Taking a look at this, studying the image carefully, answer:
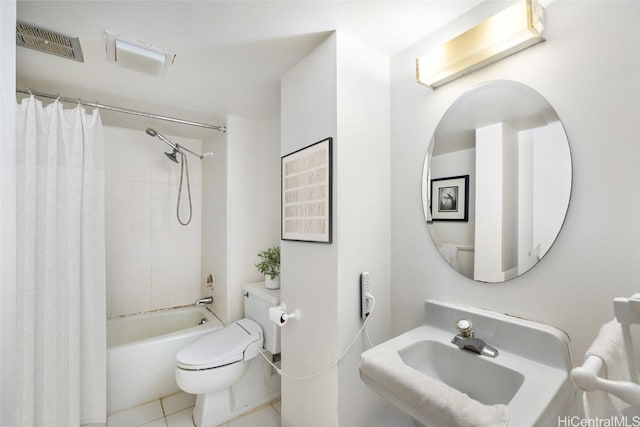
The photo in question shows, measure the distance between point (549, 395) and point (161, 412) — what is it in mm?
2317

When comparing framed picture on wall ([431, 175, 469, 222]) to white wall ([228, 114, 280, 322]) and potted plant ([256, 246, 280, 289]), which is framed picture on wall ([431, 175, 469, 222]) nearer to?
potted plant ([256, 246, 280, 289])

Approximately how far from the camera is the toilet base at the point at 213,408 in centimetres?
178

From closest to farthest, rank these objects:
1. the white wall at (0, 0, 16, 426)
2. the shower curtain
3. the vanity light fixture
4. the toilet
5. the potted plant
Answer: the white wall at (0, 0, 16, 426), the vanity light fixture, the shower curtain, the toilet, the potted plant

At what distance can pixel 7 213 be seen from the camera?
0.68 m

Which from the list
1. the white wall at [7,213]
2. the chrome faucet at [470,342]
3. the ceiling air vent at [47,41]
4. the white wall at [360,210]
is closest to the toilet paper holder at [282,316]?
the white wall at [360,210]

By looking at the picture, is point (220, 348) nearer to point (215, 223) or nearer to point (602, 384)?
point (215, 223)

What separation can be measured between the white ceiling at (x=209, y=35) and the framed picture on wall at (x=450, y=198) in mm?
724

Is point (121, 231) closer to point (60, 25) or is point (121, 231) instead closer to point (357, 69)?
point (60, 25)

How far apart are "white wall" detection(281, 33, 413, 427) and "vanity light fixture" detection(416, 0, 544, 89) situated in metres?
0.30

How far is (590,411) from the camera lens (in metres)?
0.54

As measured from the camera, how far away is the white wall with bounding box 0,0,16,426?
2.08ft

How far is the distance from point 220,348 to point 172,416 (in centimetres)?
62

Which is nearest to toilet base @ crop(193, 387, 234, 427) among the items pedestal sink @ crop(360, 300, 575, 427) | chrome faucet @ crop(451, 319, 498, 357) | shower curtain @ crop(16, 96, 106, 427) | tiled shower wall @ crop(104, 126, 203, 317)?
shower curtain @ crop(16, 96, 106, 427)

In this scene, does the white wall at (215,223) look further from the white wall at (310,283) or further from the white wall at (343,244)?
the white wall at (343,244)
